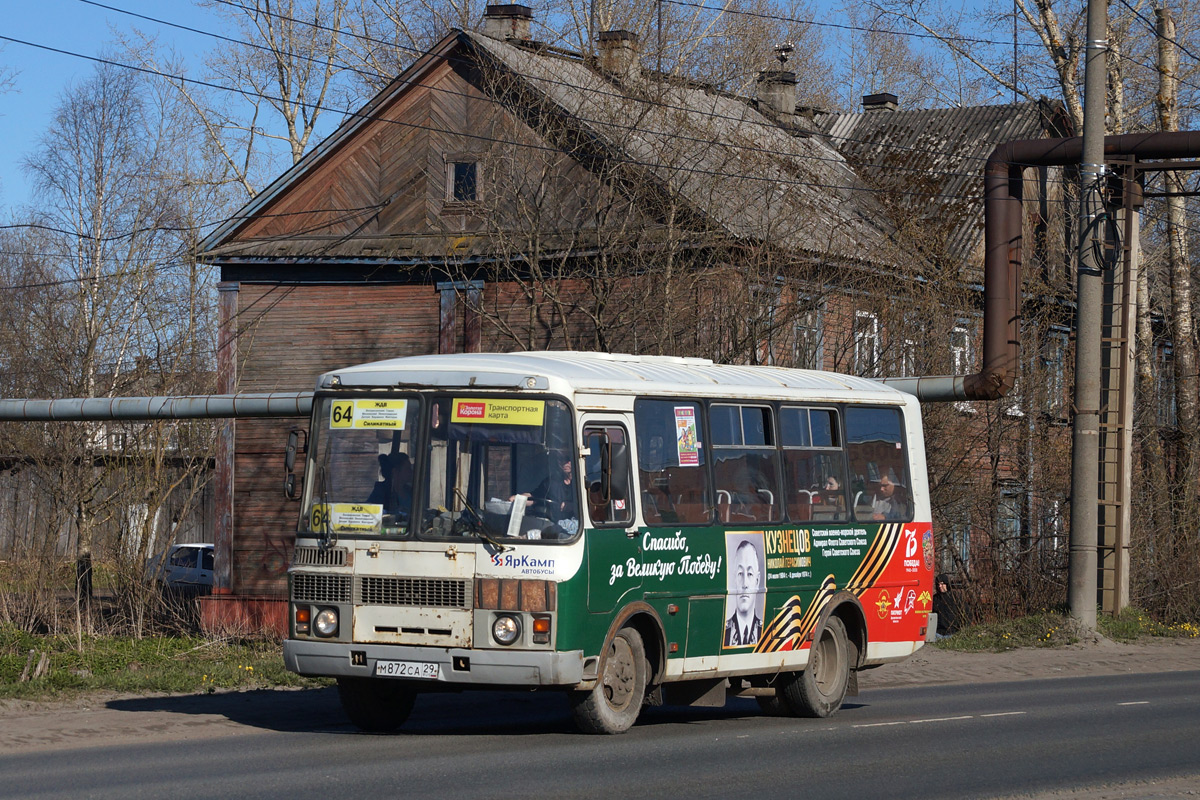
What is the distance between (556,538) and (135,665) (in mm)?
7275

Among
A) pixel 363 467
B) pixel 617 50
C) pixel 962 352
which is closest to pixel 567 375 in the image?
pixel 363 467

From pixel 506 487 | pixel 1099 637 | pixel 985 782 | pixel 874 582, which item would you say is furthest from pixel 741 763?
pixel 1099 637

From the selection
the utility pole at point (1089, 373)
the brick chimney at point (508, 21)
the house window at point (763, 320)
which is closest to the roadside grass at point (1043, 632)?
the utility pole at point (1089, 373)

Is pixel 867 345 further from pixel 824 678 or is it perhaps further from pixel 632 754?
pixel 632 754

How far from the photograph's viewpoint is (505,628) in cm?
1077

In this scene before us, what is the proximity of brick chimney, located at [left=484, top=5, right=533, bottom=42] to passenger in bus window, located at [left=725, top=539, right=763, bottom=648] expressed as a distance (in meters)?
20.8

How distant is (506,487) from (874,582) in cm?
476

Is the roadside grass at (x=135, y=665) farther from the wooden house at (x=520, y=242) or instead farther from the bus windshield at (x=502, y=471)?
the wooden house at (x=520, y=242)

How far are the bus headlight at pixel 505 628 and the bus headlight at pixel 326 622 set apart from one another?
126cm

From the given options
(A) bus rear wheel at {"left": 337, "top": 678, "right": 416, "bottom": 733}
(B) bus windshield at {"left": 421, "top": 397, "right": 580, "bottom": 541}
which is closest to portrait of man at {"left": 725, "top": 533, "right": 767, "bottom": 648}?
(B) bus windshield at {"left": 421, "top": 397, "right": 580, "bottom": 541}

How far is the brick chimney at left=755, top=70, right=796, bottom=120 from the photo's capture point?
3872cm

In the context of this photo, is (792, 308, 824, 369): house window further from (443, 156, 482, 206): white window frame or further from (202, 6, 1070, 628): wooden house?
(443, 156, 482, 206): white window frame

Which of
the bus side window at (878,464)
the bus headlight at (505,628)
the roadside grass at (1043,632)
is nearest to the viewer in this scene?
the bus headlight at (505,628)

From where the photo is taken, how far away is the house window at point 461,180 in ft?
90.0
